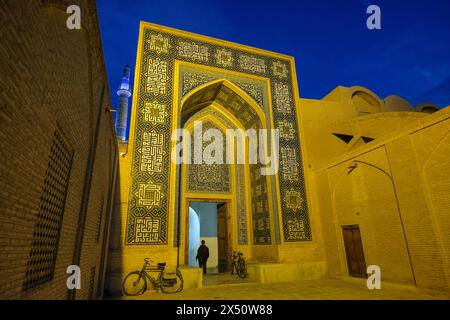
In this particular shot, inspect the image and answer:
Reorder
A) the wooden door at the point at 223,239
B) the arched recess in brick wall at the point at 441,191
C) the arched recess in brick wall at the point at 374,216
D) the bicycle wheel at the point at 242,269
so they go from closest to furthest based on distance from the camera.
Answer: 1. the arched recess in brick wall at the point at 441,191
2. the arched recess in brick wall at the point at 374,216
3. the bicycle wheel at the point at 242,269
4. the wooden door at the point at 223,239

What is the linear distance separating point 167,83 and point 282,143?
4226 millimetres

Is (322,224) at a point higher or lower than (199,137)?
lower

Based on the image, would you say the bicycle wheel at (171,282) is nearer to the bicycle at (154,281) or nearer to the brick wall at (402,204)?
the bicycle at (154,281)

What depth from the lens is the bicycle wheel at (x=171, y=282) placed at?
20.2 ft

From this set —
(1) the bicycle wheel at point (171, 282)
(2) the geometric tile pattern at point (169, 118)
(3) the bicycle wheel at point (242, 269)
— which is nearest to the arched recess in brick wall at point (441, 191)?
(2) the geometric tile pattern at point (169, 118)

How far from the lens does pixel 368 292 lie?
5.71m

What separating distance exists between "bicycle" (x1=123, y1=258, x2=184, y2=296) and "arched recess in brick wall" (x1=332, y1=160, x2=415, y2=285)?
478 cm

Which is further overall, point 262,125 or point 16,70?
point 262,125

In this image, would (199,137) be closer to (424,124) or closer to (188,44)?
(188,44)

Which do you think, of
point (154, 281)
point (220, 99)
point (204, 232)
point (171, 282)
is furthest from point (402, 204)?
point (204, 232)

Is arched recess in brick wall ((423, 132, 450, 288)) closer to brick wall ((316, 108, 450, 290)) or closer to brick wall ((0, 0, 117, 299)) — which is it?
brick wall ((316, 108, 450, 290))

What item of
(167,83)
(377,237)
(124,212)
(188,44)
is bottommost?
(377,237)
